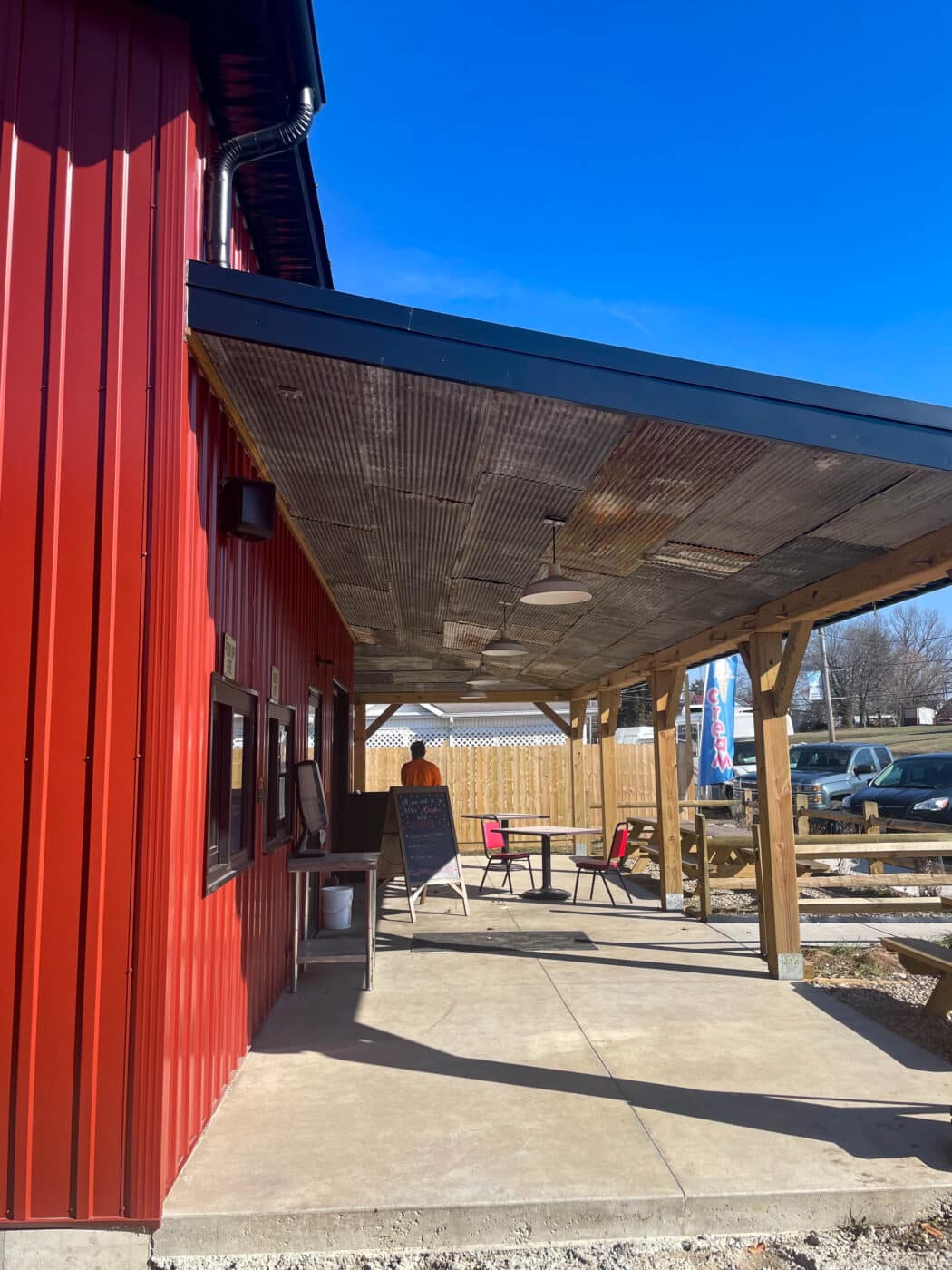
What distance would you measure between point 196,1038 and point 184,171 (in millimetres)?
3194

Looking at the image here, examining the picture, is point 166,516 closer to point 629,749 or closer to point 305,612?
point 305,612

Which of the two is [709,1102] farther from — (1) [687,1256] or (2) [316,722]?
(2) [316,722]

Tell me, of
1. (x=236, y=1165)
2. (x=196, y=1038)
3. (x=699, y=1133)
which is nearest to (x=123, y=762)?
(x=196, y=1038)

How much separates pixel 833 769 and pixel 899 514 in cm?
1501

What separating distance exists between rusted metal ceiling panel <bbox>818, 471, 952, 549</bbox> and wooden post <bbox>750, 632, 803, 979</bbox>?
5.06 ft

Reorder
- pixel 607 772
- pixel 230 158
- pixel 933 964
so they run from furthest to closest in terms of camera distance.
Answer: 1. pixel 607 772
2. pixel 933 964
3. pixel 230 158

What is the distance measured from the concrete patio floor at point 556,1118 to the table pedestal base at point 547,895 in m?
3.37

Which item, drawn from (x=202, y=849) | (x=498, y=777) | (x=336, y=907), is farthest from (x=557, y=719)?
(x=202, y=849)

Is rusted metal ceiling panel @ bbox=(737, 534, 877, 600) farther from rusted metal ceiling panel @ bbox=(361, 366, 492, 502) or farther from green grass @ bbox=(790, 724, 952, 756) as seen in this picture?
green grass @ bbox=(790, 724, 952, 756)

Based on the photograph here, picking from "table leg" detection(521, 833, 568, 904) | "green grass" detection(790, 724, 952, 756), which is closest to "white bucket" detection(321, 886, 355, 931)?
"table leg" detection(521, 833, 568, 904)

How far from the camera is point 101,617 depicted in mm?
2973

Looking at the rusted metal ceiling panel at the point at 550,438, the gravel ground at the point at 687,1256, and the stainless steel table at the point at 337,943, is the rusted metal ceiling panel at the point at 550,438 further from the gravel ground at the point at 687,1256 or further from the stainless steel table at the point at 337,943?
the gravel ground at the point at 687,1256

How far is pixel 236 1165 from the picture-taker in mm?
3125

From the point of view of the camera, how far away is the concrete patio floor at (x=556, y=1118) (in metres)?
2.84
